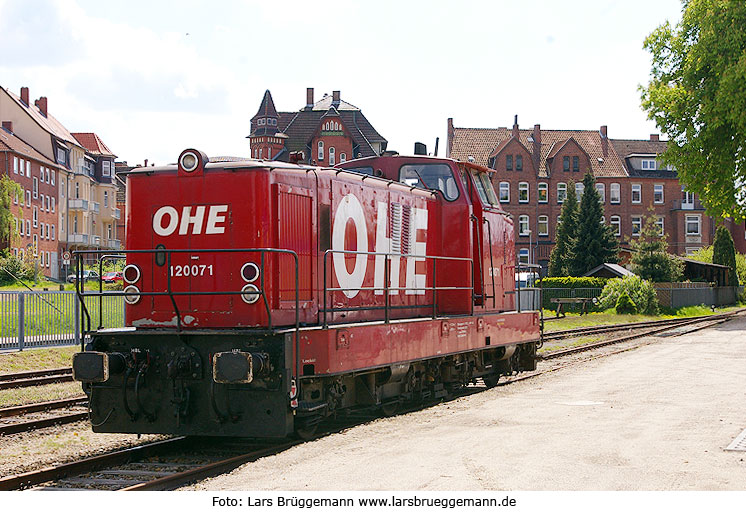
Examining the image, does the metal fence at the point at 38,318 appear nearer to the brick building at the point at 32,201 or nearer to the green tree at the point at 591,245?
the brick building at the point at 32,201

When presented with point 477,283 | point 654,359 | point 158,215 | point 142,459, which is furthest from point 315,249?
point 654,359

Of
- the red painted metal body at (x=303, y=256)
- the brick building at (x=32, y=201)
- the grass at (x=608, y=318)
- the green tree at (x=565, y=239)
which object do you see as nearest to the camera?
the red painted metal body at (x=303, y=256)

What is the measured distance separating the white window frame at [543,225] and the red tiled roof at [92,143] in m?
40.1

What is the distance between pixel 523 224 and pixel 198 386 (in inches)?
2664

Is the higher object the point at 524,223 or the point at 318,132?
the point at 318,132

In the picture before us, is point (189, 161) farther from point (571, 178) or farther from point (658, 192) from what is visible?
point (658, 192)

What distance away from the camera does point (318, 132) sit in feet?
243

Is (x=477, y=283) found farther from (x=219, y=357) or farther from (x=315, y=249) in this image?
(x=219, y=357)

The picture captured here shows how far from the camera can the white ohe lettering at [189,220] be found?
923cm

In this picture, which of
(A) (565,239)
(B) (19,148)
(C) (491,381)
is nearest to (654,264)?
(A) (565,239)

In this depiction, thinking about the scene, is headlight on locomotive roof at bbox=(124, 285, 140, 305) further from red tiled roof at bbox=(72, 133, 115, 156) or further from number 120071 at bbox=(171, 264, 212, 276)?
red tiled roof at bbox=(72, 133, 115, 156)

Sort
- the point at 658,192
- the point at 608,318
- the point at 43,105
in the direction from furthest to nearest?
the point at 658,192
the point at 43,105
the point at 608,318

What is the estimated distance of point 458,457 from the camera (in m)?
7.82

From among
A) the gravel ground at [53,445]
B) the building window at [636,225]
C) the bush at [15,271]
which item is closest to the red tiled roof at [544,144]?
the building window at [636,225]
